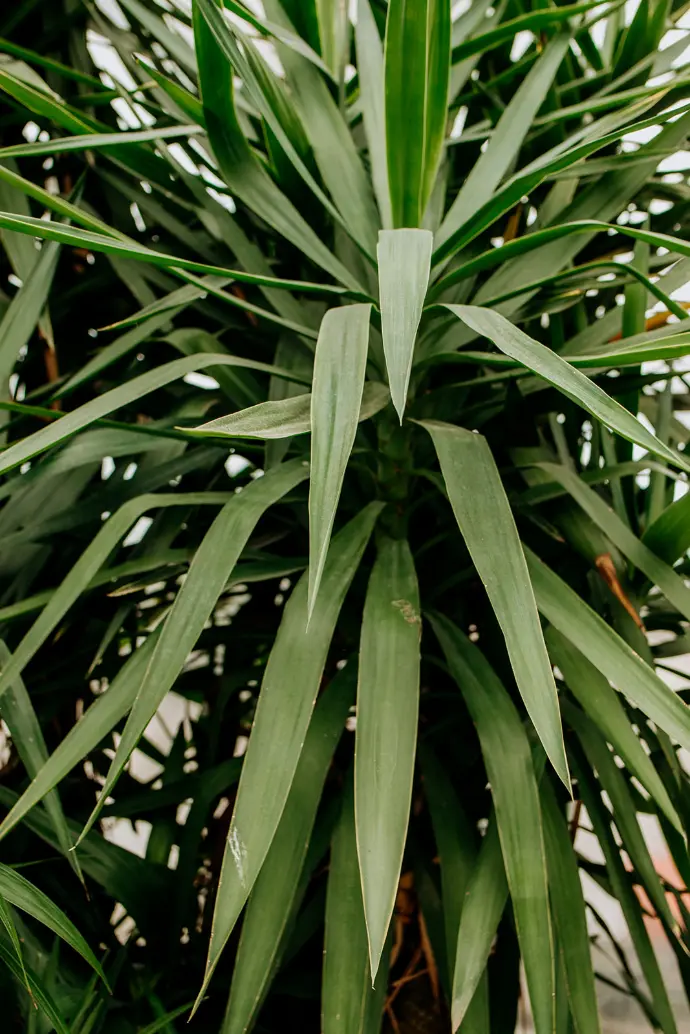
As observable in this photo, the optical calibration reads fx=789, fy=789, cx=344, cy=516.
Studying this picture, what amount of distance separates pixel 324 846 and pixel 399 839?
0.21m

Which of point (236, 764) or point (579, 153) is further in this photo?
point (236, 764)

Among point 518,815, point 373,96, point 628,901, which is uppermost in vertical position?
point 373,96

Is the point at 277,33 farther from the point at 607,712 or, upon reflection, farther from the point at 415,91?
the point at 607,712

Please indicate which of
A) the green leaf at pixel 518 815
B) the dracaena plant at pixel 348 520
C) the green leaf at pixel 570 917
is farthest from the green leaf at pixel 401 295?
the green leaf at pixel 570 917

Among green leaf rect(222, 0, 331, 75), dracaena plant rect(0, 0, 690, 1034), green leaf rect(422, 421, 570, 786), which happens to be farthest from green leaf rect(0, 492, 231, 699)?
green leaf rect(222, 0, 331, 75)

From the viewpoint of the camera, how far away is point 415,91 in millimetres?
521

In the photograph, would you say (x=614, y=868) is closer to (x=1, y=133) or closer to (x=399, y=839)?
(x=399, y=839)

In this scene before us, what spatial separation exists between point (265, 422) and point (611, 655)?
24cm

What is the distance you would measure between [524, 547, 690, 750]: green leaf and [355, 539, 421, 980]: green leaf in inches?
3.3

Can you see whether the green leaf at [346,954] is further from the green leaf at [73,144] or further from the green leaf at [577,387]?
the green leaf at [73,144]

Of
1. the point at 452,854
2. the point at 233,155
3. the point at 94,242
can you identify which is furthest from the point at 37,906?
the point at 233,155

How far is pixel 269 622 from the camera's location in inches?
29.1

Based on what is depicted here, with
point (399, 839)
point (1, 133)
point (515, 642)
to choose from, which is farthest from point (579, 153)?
point (1, 133)

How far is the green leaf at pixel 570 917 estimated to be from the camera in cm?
49
